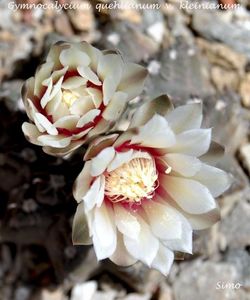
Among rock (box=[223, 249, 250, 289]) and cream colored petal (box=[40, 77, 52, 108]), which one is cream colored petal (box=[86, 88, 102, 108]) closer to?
cream colored petal (box=[40, 77, 52, 108])

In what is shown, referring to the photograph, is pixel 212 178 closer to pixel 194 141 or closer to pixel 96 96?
pixel 194 141

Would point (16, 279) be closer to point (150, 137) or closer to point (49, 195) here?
point (49, 195)

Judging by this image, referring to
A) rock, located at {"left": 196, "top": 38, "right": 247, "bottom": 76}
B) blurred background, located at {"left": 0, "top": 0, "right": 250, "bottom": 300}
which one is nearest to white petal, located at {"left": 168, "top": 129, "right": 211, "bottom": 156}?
blurred background, located at {"left": 0, "top": 0, "right": 250, "bottom": 300}

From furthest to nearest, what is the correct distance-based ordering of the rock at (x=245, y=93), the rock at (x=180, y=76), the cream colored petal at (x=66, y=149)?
1. the rock at (x=245, y=93)
2. the rock at (x=180, y=76)
3. the cream colored petal at (x=66, y=149)

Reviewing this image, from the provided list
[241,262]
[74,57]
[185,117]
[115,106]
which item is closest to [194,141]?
[185,117]

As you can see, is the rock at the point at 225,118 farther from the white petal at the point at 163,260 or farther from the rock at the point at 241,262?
the white petal at the point at 163,260

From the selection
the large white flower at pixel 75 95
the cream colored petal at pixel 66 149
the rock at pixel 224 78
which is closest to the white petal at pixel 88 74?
the large white flower at pixel 75 95
